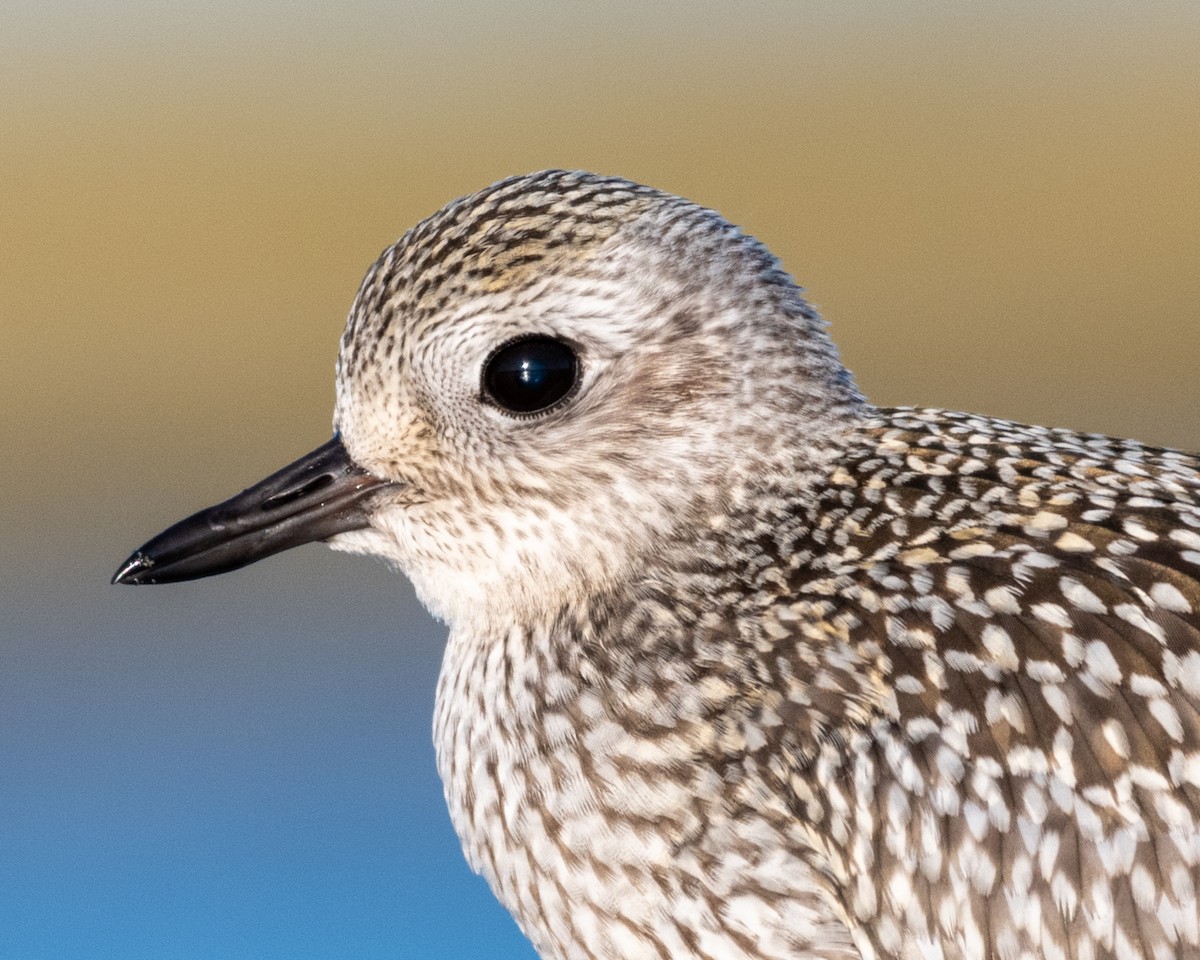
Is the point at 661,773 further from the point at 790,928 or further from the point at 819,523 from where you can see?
the point at 819,523

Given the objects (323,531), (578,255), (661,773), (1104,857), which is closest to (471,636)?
(323,531)

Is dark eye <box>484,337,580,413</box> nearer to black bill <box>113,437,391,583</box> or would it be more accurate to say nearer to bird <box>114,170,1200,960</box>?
bird <box>114,170,1200,960</box>

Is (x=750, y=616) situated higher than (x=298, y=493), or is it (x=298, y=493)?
(x=298, y=493)

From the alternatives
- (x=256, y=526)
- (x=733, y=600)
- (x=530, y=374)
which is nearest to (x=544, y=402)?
(x=530, y=374)

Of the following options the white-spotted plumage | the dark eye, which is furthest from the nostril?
the dark eye

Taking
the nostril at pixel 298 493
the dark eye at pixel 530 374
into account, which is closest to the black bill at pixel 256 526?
the nostril at pixel 298 493

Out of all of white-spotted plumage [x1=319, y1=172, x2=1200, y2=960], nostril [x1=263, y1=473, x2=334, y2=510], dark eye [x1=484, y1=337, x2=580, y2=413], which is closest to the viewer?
white-spotted plumage [x1=319, y1=172, x2=1200, y2=960]

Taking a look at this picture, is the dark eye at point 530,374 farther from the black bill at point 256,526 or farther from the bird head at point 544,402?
the black bill at point 256,526

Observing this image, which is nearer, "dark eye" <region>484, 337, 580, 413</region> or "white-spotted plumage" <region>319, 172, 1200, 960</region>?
"white-spotted plumage" <region>319, 172, 1200, 960</region>

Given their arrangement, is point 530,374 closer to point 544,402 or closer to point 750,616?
point 544,402
